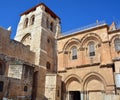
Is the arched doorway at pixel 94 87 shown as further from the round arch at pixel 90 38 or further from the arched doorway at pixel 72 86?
the round arch at pixel 90 38

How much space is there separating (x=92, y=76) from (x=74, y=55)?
3946mm

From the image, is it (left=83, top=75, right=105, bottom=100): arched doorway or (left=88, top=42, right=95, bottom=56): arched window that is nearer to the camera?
(left=83, top=75, right=105, bottom=100): arched doorway

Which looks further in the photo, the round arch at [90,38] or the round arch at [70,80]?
the round arch at [70,80]

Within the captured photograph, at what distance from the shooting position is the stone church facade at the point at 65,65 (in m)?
14.9

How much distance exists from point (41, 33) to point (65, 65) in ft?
18.9

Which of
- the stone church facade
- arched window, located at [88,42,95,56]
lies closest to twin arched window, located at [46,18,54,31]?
the stone church facade

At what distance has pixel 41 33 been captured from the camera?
21562 millimetres

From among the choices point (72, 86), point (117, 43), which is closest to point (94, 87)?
point (72, 86)

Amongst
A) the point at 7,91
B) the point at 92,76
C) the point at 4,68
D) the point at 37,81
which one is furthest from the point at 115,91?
the point at 4,68

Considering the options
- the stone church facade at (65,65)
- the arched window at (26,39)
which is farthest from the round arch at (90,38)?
the arched window at (26,39)

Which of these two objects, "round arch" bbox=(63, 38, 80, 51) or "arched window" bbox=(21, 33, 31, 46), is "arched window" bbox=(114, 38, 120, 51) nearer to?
"round arch" bbox=(63, 38, 80, 51)

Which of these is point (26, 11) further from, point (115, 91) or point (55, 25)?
point (115, 91)

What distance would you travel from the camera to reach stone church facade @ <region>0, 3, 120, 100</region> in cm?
1492

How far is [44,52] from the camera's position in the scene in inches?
835
